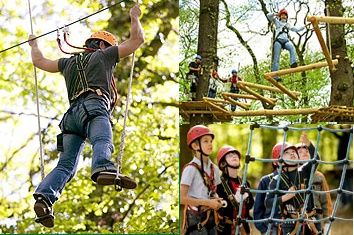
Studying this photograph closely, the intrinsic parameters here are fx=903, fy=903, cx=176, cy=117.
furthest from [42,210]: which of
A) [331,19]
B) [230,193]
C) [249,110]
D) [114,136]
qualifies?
[114,136]

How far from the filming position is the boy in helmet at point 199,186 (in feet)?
18.9

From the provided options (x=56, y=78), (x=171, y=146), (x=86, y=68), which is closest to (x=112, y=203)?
(x=171, y=146)

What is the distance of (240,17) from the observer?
6641 millimetres

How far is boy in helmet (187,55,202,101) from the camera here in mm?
6520

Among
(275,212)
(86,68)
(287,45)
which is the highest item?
(287,45)

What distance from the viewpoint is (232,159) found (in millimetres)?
5809

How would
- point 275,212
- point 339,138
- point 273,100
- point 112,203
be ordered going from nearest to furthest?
point 275,212 < point 273,100 < point 339,138 < point 112,203

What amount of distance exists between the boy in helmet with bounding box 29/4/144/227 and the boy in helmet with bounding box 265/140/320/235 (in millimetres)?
1944

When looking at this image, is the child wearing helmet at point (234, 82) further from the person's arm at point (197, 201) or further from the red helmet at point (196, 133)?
the person's arm at point (197, 201)

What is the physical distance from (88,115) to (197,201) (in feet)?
6.75

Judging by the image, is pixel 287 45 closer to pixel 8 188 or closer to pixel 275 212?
pixel 275 212

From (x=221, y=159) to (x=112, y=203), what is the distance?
12.1 feet

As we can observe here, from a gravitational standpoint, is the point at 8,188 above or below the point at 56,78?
below

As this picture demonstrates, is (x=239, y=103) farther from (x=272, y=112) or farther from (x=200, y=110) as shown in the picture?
(x=200, y=110)
